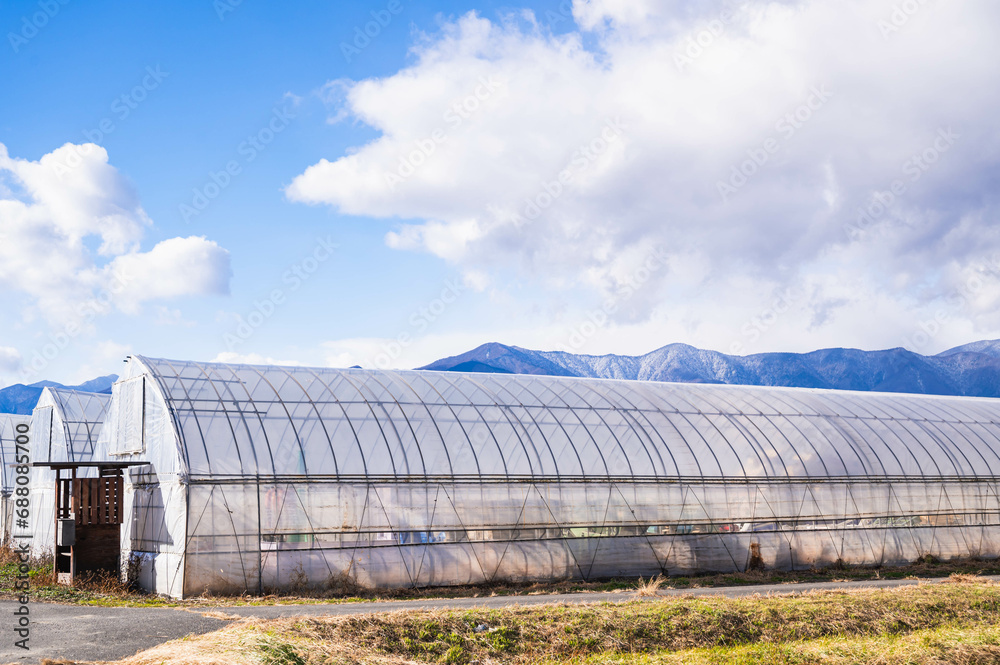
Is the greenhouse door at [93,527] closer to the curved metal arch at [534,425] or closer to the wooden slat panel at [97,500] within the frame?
the wooden slat panel at [97,500]

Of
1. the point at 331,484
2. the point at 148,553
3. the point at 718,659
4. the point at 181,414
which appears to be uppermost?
the point at 181,414

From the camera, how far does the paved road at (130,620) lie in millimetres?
17062

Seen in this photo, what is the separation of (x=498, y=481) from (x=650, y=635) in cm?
1051

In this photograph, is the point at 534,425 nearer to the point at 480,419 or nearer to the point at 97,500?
the point at 480,419

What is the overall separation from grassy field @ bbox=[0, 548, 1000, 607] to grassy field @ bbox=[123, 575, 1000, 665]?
624cm

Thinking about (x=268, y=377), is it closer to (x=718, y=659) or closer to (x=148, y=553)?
(x=148, y=553)

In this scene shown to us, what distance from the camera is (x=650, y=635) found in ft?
65.5

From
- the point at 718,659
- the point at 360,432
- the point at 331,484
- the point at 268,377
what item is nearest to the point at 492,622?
the point at 718,659

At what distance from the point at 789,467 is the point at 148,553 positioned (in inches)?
900

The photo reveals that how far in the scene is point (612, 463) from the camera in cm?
3186

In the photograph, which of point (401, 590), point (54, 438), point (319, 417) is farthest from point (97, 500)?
point (54, 438)

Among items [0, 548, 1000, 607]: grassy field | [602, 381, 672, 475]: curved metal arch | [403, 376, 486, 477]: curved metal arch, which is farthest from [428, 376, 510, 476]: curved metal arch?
[602, 381, 672, 475]: curved metal arch

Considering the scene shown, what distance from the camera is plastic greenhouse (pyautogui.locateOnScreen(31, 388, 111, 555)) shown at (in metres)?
38.8

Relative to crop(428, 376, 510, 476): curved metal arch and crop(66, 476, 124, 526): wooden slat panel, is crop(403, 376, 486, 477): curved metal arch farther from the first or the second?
crop(66, 476, 124, 526): wooden slat panel
